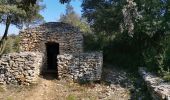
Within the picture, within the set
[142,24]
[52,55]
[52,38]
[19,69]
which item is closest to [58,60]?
[19,69]

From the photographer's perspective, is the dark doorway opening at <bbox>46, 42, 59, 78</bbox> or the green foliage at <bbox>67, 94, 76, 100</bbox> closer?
the green foliage at <bbox>67, 94, 76, 100</bbox>

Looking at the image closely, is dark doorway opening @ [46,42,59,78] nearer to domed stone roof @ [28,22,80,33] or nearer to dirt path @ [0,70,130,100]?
domed stone roof @ [28,22,80,33]

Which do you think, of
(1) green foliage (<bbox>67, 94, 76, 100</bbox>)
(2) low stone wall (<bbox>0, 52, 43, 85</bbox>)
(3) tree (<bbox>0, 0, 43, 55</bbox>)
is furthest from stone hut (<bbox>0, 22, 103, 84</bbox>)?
(3) tree (<bbox>0, 0, 43, 55</bbox>)

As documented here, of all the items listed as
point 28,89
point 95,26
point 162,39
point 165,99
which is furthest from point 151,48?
point 165,99

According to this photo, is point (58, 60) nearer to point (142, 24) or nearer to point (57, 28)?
point (57, 28)

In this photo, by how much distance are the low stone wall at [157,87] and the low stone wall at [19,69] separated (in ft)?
16.9

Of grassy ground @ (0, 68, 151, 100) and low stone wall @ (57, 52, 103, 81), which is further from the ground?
low stone wall @ (57, 52, 103, 81)

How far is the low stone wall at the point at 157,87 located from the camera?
44.1 feet

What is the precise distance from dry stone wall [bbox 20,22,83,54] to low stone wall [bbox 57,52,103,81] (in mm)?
1944

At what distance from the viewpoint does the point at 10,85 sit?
2052 cm

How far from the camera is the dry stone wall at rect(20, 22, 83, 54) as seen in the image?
23.3m

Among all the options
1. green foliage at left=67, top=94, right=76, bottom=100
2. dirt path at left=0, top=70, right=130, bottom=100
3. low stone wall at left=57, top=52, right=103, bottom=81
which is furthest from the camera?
low stone wall at left=57, top=52, right=103, bottom=81

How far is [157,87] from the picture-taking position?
15086 millimetres

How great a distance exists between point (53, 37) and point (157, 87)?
31.6 feet
